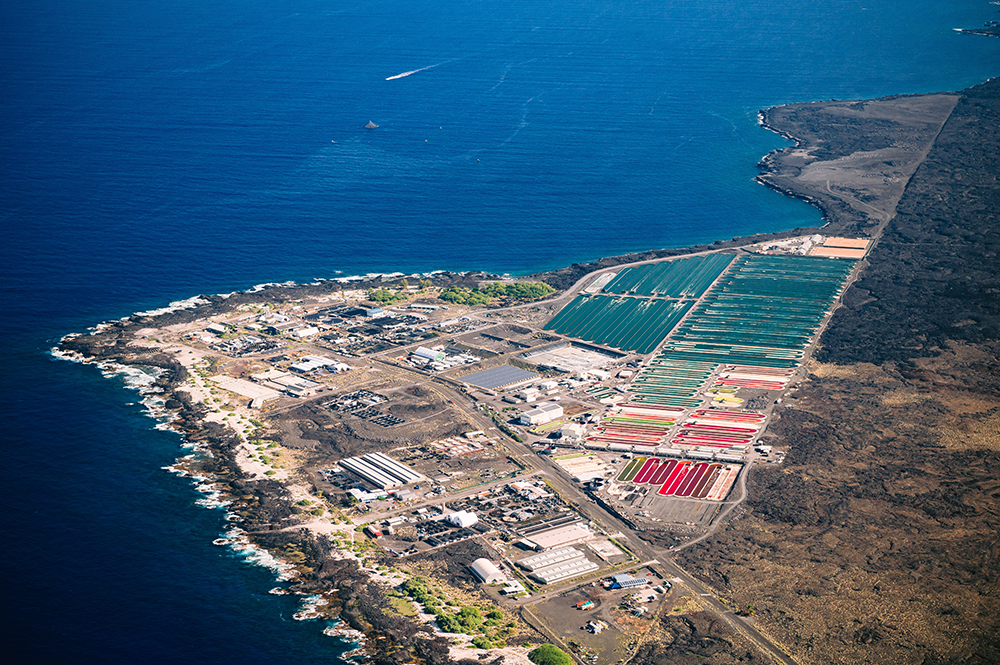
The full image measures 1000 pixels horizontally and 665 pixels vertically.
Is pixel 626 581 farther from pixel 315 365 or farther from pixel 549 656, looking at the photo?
pixel 315 365

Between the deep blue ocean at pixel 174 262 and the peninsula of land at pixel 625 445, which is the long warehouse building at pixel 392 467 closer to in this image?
the peninsula of land at pixel 625 445

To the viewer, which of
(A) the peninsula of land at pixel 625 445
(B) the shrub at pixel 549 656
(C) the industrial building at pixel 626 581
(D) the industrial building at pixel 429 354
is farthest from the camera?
(D) the industrial building at pixel 429 354

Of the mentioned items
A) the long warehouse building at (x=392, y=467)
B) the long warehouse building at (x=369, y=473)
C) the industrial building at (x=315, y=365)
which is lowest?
the long warehouse building at (x=392, y=467)

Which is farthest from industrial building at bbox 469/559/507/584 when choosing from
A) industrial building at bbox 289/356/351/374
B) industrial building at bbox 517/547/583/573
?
industrial building at bbox 289/356/351/374

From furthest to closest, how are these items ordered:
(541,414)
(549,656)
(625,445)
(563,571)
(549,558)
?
1. (541,414)
2. (625,445)
3. (549,558)
4. (563,571)
5. (549,656)

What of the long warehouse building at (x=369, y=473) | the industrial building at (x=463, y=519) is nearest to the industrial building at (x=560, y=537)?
the industrial building at (x=463, y=519)

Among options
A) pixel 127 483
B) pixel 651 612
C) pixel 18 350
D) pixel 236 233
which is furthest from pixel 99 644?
pixel 236 233

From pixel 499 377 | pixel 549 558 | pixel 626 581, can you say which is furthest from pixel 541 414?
pixel 626 581
